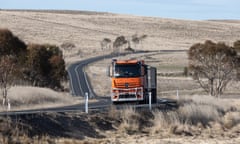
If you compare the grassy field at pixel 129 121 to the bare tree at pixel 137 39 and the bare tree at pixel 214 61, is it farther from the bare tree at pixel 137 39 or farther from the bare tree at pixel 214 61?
the bare tree at pixel 137 39

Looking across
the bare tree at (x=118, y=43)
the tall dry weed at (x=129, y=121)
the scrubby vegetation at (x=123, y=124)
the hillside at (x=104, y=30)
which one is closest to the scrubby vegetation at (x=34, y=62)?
the scrubby vegetation at (x=123, y=124)

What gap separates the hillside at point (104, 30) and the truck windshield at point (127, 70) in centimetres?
7593

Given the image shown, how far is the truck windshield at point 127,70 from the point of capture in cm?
3262

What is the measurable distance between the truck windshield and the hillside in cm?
7593

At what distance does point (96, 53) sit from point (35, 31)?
2192 centimetres

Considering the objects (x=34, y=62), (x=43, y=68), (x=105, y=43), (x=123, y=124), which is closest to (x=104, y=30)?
(x=105, y=43)

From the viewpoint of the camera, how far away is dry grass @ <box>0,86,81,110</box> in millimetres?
35844

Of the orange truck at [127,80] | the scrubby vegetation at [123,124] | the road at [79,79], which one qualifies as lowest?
the road at [79,79]

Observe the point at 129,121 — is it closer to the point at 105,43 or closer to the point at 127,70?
the point at 127,70

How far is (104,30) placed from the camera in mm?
154625

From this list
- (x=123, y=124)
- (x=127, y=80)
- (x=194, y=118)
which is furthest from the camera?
(x=127, y=80)

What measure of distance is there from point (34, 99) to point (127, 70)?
780 cm

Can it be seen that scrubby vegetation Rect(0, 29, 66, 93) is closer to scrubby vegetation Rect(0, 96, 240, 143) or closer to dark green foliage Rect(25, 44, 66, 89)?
dark green foliage Rect(25, 44, 66, 89)

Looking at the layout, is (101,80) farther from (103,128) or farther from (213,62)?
(103,128)
